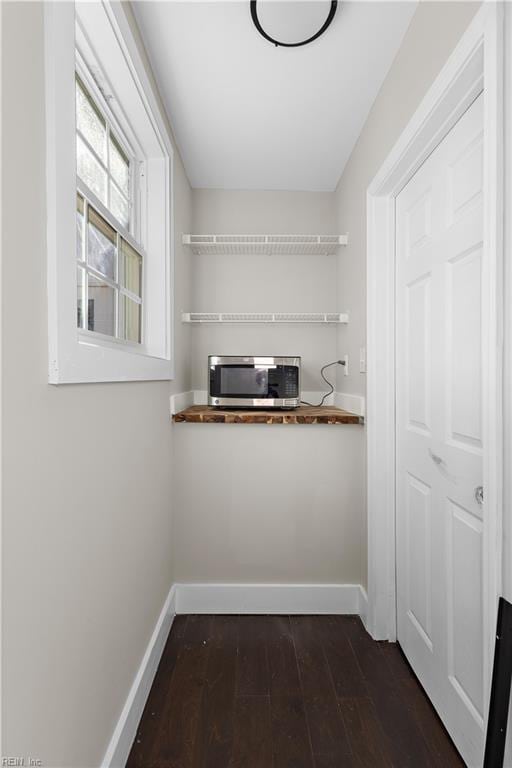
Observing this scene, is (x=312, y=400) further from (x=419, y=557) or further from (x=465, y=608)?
(x=465, y=608)

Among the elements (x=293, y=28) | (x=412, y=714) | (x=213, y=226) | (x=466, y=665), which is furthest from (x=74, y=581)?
(x=213, y=226)

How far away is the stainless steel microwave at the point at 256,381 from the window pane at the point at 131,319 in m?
0.44

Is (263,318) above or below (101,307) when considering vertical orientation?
above

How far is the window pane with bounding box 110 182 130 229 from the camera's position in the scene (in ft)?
5.22

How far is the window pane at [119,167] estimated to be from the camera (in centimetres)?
162

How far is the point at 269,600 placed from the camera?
6.89 feet

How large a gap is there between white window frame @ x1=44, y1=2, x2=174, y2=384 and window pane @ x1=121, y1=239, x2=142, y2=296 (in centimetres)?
3

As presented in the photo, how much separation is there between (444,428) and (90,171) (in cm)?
145

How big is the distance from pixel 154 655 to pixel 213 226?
228cm

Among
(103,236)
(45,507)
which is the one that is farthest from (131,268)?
(45,507)

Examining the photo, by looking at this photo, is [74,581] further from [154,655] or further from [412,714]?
[412,714]

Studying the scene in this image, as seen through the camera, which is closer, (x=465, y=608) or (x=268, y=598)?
(x=465, y=608)

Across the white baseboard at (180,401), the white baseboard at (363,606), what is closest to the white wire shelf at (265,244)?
the white baseboard at (180,401)

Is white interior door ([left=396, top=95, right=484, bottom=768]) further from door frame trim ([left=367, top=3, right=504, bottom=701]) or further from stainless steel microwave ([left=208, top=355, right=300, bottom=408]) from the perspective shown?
stainless steel microwave ([left=208, top=355, right=300, bottom=408])
